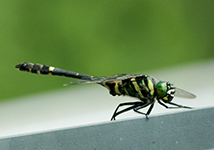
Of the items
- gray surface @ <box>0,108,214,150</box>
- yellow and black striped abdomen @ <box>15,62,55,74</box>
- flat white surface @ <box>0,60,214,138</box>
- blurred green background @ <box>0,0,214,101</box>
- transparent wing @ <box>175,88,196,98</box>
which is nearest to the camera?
gray surface @ <box>0,108,214,150</box>

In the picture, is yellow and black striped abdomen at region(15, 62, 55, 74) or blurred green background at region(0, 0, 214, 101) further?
blurred green background at region(0, 0, 214, 101)

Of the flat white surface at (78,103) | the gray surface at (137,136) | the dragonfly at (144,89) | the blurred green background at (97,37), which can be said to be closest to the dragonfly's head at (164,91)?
the dragonfly at (144,89)

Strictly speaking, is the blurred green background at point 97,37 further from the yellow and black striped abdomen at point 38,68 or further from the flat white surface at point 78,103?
the yellow and black striped abdomen at point 38,68

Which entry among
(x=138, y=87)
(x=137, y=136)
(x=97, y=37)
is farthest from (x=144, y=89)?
(x=97, y=37)

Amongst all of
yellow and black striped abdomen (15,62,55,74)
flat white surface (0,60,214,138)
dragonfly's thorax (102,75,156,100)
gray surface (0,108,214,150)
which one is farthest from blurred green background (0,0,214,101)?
gray surface (0,108,214,150)

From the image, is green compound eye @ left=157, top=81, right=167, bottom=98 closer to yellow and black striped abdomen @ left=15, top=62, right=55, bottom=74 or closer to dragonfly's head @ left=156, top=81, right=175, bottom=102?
dragonfly's head @ left=156, top=81, right=175, bottom=102

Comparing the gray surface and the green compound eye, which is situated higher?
the gray surface
